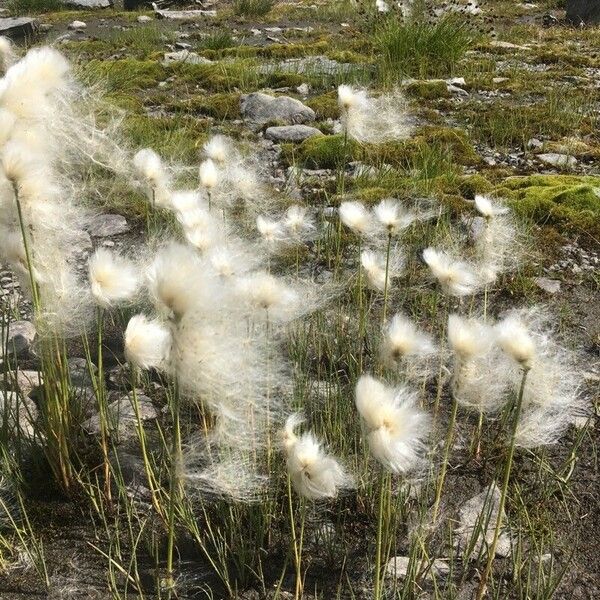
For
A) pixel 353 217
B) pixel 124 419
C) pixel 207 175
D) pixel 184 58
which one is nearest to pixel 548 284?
pixel 353 217

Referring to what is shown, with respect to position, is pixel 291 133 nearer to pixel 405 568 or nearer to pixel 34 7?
pixel 405 568

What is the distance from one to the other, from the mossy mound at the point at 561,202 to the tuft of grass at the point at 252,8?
13.3m

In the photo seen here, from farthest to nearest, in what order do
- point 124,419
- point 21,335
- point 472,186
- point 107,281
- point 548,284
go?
point 472,186 < point 548,284 < point 21,335 < point 124,419 < point 107,281

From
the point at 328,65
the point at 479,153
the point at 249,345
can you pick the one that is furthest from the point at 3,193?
the point at 328,65

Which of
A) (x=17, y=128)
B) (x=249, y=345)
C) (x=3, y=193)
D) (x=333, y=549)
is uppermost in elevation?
(x=17, y=128)

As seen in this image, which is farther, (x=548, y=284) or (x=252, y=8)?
(x=252, y=8)

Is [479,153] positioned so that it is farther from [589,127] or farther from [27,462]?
[27,462]

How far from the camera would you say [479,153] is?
21.5 feet

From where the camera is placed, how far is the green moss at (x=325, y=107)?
7.45 metres

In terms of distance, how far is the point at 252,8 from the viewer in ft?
Answer: 56.0

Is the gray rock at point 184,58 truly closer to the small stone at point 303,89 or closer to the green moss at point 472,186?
the small stone at point 303,89

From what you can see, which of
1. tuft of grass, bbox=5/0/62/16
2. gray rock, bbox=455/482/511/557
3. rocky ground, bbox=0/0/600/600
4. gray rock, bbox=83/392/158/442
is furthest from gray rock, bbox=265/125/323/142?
tuft of grass, bbox=5/0/62/16

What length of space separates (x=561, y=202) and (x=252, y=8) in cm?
1379

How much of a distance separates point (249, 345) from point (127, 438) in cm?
79
